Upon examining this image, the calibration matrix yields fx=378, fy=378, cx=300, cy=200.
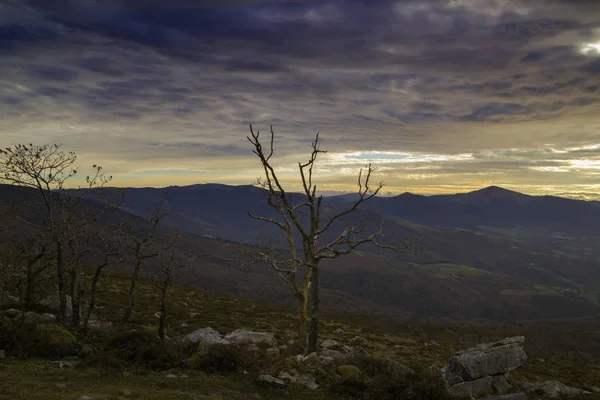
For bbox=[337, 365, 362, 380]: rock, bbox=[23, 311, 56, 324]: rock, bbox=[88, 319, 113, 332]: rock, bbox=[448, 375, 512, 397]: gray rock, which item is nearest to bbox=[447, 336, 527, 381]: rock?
bbox=[448, 375, 512, 397]: gray rock

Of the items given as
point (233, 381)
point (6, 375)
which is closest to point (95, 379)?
point (6, 375)

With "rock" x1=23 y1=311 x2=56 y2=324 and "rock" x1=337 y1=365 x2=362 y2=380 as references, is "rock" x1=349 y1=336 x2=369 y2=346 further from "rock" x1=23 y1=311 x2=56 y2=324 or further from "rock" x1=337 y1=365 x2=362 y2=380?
"rock" x1=23 y1=311 x2=56 y2=324

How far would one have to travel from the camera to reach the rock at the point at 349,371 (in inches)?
768

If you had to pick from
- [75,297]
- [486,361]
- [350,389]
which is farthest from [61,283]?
[486,361]

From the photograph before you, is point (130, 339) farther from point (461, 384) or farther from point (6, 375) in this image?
point (461, 384)

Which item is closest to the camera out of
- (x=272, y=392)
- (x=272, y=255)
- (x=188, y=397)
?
(x=188, y=397)

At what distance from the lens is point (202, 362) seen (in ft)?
62.3

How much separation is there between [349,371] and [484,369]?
33.0 ft

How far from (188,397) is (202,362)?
476 centimetres

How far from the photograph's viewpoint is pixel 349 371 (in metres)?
20.0

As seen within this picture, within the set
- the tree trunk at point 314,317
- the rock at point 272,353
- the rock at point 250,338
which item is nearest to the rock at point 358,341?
the rock at point 250,338

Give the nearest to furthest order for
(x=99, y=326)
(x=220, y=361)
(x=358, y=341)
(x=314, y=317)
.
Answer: (x=220, y=361) < (x=314, y=317) < (x=99, y=326) < (x=358, y=341)

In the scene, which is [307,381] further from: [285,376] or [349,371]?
[349,371]

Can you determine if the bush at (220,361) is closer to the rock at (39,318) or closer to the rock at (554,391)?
the rock at (39,318)
